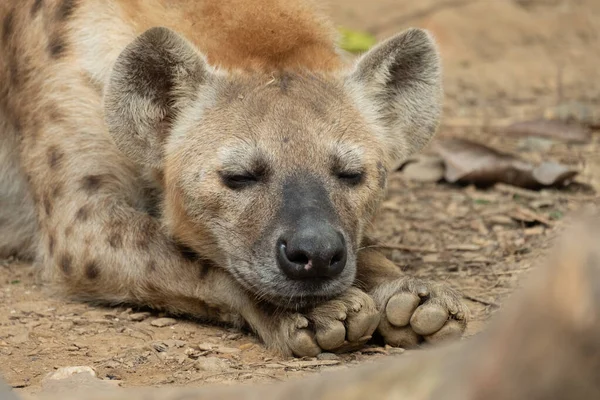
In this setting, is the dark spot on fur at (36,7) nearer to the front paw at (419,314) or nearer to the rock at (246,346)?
the rock at (246,346)

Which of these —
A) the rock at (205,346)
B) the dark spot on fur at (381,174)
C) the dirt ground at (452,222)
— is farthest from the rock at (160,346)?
the dark spot on fur at (381,174)

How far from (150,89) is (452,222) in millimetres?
1984

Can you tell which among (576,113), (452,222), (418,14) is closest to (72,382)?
(452,222)

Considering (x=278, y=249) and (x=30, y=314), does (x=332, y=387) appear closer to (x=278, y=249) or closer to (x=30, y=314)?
(x=278, y=249)

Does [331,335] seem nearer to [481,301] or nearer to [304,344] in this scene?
[304,344]

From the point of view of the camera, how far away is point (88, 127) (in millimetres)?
4332

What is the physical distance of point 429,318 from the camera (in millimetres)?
3494

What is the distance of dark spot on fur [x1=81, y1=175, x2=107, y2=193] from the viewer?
425 centimetres

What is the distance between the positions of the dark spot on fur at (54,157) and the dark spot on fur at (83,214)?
0.25 m

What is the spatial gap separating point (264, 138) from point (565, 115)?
13.0 feet

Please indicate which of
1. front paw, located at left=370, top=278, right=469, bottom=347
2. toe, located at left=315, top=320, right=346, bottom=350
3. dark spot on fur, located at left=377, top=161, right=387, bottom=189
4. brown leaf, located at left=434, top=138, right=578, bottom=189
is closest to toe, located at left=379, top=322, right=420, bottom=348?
front paw, located at left=370, top=278, right=469, bottom=347

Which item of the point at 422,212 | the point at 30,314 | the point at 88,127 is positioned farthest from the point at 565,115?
the point at 30,314

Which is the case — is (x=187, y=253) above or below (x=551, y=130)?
above

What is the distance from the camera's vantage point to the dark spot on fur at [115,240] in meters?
4.12
